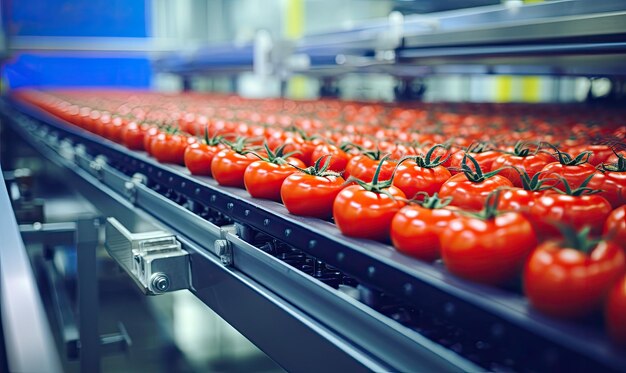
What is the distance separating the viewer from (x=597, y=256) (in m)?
0.97

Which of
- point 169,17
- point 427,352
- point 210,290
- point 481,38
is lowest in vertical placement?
point 210,290

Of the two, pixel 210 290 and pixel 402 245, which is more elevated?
pixel 402 245

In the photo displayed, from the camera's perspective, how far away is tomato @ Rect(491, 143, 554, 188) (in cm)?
170

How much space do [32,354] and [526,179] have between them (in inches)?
38.6

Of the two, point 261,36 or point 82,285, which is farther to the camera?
point 261,36

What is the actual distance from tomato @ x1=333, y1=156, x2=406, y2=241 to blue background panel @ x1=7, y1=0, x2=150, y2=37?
519 inches

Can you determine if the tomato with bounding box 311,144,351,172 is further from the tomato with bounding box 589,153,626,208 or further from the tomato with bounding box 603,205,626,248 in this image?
the tomato with bounding box 603,205,626,248

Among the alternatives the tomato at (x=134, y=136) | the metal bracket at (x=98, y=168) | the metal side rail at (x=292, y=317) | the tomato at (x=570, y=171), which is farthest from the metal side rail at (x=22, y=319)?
the metal bracket at (x=98, y=168)

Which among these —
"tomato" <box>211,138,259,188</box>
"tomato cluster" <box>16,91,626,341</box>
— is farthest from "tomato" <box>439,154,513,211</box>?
"tomato" <box>211,138,259,188</box>

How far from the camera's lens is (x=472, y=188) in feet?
4.63

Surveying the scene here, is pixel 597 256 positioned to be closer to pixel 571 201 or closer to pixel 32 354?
pixel 571 201

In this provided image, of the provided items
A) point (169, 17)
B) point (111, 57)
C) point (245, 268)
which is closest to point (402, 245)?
point (245, 268)

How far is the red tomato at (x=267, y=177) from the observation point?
1818 millimetres

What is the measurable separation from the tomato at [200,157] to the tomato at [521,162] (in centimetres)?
99
